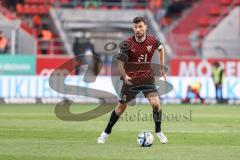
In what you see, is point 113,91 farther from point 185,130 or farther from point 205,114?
point 185,130

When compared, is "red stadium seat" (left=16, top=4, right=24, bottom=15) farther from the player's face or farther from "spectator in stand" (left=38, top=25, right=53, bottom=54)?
the player's face

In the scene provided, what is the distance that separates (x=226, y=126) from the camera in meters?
20.7

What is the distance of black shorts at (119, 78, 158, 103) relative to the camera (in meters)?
15.5

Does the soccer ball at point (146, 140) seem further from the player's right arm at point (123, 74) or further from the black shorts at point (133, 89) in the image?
the player's right arm at point (123, 74)

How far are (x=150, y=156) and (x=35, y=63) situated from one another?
82.7 feet

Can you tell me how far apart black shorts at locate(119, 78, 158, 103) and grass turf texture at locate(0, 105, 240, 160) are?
0.89 m

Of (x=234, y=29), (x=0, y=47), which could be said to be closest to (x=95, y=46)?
(x=0, y=47)

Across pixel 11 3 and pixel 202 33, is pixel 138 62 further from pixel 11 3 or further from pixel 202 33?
pixel 11 3

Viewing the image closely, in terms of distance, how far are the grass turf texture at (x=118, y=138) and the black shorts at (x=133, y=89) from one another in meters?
0.89

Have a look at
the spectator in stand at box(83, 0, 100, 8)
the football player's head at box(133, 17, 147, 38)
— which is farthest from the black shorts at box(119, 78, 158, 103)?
the spectator in stand at box(83, 0, 100, 8)

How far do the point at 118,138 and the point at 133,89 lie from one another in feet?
6.03

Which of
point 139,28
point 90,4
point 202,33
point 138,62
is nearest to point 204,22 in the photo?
point 202,33

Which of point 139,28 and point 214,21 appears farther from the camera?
point 214,21

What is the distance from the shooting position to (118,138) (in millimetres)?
17016
